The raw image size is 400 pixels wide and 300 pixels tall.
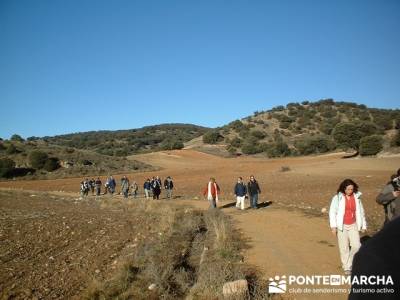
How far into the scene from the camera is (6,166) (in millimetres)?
56156

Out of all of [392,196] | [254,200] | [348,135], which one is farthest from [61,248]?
[348,135]

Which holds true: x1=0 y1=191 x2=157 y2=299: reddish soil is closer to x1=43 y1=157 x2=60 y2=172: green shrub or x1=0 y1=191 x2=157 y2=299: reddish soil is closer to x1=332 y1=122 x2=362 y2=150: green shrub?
x1=43 y1=157 x2=60 y2=172: green shrub

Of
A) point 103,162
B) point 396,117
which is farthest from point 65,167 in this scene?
point 396,117

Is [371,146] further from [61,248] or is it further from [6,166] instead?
[6,166]

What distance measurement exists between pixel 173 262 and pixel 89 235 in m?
6.09

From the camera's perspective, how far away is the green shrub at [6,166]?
55.1 metres

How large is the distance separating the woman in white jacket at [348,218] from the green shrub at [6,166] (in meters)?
56.2

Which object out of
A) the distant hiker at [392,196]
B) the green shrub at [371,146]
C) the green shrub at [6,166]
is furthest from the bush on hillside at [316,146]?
the distant hiker at [392,196]

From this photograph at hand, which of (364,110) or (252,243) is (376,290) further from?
(364,110)

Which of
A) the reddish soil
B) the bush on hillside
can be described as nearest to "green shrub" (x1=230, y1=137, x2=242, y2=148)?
the bush on hillside

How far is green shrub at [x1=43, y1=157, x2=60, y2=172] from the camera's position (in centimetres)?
6006

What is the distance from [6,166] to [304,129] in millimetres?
71031

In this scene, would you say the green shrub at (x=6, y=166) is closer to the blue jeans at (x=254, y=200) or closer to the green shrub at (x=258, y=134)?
the blue jeans at (x=254, y=200)

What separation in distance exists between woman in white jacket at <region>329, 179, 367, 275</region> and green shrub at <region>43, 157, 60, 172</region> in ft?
191
